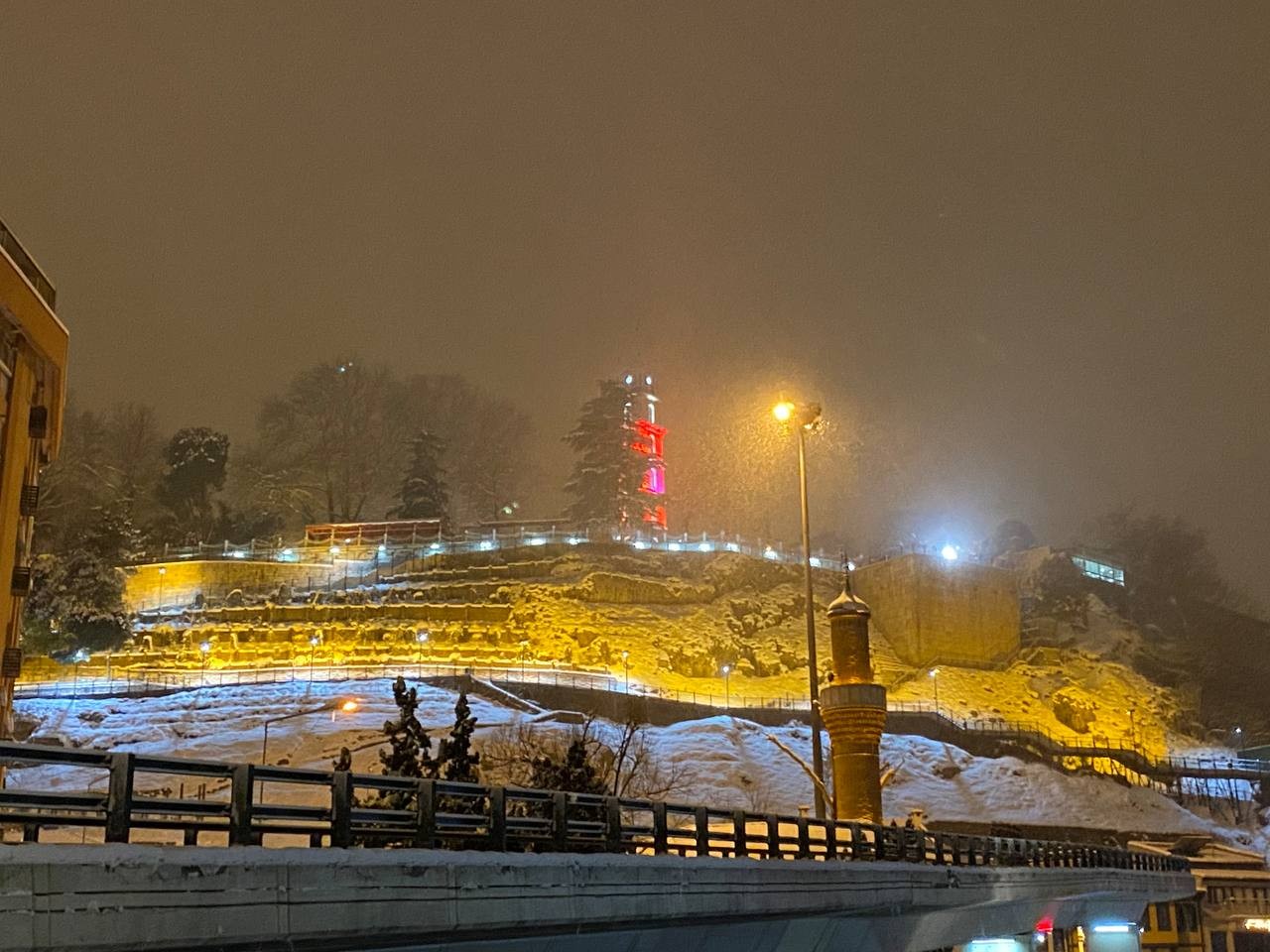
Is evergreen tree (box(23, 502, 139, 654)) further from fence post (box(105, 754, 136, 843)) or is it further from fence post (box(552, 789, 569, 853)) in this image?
fence post (box(105, 754, 136, 843))

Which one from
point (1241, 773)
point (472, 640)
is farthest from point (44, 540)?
point (1241, 773)

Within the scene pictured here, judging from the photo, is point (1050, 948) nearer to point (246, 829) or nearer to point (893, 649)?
point (246, 829)

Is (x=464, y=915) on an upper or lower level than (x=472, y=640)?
lower

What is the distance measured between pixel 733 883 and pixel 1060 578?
9304 cm

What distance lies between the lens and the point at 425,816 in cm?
1117

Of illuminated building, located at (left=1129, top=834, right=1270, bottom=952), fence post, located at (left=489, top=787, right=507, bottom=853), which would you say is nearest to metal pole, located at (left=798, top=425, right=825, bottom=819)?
fence post, located at (left=489, top=787, right=507, bottom=853)

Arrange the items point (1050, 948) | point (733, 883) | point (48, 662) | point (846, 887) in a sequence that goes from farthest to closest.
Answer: point (48, 662) < point (1050, 948) < point (846, 887) < point (733, 883)

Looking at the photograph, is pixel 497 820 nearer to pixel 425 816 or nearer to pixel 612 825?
pixel 425 816

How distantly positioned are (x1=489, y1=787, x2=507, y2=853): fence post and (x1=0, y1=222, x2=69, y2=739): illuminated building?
18.1m

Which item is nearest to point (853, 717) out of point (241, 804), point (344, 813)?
point (344, 813)

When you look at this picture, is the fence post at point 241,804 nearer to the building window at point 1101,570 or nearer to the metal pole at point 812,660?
the metal pole at point 812,660

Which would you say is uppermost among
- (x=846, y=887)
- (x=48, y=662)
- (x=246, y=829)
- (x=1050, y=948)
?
(x=48, y=662)

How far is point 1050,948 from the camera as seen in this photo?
34875 mm

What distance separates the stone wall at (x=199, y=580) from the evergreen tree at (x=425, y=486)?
1838 cm
